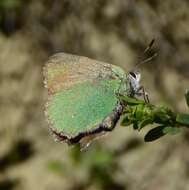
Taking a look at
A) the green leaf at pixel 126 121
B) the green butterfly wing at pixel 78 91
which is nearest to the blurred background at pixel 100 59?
the green butterfly wing at pixel 78 91

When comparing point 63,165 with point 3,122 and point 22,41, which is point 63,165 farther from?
point 22,41

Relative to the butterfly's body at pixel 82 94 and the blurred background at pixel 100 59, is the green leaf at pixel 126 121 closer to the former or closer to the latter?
the butterfly's body at pixel 82 94

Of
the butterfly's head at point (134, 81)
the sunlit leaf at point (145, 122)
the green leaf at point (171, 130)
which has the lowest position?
the green leaf at point (171, 130)

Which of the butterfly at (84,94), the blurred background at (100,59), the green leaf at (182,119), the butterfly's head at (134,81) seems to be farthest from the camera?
the blurred background at (100,59)

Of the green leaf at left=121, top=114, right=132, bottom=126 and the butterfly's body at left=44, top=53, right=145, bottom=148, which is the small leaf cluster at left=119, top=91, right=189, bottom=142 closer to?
the green leaf at left=121, top=114, right=132, bottom=126

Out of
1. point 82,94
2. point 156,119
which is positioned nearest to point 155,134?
point 156,119

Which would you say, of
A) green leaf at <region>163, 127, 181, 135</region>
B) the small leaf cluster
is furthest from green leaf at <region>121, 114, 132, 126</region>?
green leaf at <region>163, 127, 181, 135</region>

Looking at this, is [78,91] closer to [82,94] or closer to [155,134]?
[82,94]
